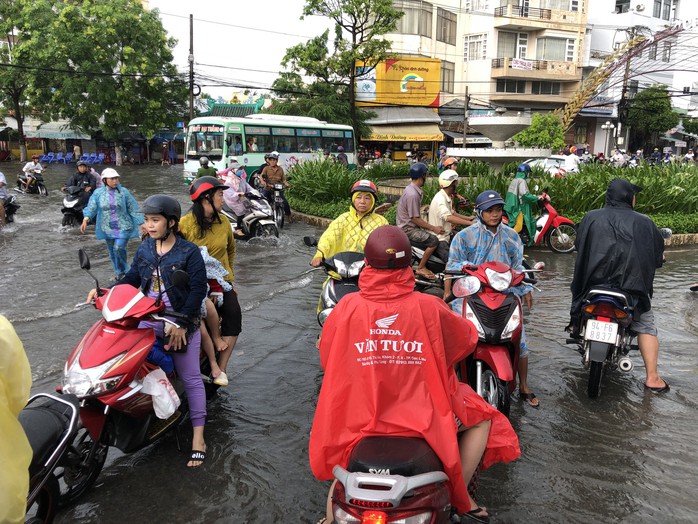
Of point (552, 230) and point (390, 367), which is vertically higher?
point (390, 367)

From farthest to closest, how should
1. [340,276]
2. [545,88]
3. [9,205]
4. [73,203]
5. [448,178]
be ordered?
[545,88] → [9,205] → [73,203] → [448,178] → [340,276]

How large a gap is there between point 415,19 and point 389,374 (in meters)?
40.7

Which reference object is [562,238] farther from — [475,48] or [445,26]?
[475,48]

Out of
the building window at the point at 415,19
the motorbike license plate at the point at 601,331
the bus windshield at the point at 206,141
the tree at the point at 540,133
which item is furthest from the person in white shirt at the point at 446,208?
the building window at the point at 415,19

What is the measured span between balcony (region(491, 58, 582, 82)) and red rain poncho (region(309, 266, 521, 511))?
4265cm

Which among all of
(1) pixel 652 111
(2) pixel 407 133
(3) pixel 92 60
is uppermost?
(3) pixel 92 60

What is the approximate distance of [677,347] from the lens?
5852 mm

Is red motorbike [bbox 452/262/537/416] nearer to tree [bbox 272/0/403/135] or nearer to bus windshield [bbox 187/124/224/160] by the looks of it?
bus windshield [bbox 187/124/224/160]

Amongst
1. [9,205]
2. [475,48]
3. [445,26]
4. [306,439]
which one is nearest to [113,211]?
[306,439]

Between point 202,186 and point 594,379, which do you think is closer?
point 202,186

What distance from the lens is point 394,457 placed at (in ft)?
7.18

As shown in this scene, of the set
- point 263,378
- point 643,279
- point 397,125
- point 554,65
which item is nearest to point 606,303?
point 643,279

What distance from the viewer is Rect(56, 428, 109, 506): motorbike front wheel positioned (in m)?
3.24

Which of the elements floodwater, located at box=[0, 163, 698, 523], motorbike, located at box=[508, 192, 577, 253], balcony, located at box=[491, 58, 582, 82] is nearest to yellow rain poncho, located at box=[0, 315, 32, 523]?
floodwater, located at box=[0, 163, 698, 523]
